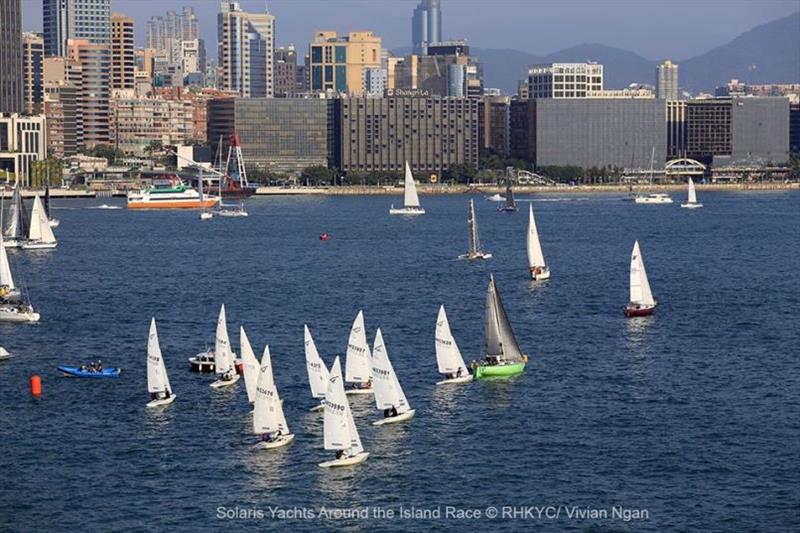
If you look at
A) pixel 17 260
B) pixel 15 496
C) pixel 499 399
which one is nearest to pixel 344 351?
pixel 499 399

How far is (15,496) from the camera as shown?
121 ft

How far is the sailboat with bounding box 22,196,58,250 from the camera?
10356 centimetres

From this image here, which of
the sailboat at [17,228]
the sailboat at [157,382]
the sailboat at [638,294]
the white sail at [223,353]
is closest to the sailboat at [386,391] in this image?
the sailboat at [157,382]

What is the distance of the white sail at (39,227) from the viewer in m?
104

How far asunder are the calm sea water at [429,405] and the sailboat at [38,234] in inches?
482

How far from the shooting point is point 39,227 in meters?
105

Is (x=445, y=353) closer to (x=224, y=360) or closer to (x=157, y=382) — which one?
(x=224, y=360)

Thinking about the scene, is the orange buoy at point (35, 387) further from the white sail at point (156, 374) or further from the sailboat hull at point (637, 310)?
the sailboat hull at point (637, 310)

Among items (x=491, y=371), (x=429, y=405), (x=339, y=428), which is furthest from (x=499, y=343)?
(x=339, y=428)

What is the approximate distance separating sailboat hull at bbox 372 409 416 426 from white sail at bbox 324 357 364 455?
363 centimetres

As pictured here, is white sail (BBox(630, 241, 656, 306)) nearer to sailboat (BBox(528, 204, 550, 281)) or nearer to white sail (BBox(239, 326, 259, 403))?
sailboat (BBox(528, 204, 550, 281))

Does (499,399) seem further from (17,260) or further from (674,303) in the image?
(17,260)

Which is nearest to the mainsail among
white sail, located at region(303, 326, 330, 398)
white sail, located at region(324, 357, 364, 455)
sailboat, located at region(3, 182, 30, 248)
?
white sail, located at region(303, 326, 330, 398)

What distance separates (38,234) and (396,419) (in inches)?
2570
